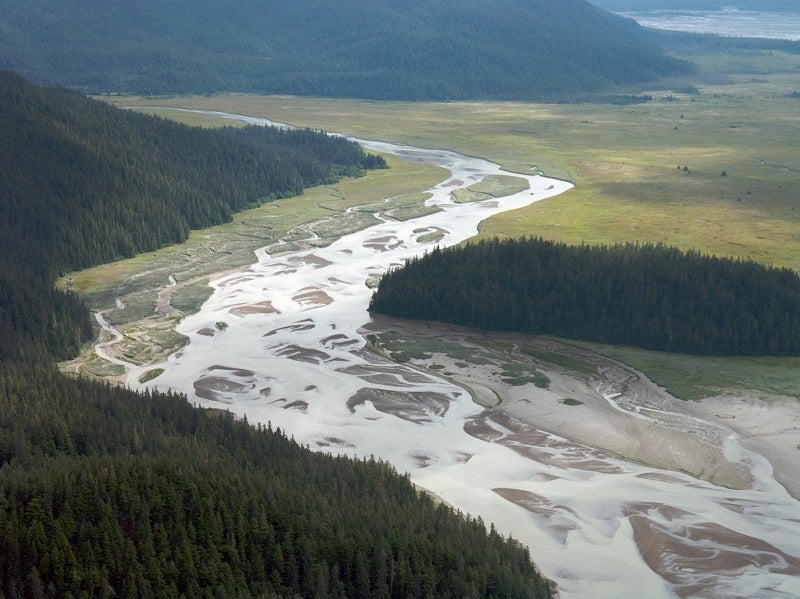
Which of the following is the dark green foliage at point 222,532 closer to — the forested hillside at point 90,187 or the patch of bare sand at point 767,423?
the patch of bare sand at point 767,423

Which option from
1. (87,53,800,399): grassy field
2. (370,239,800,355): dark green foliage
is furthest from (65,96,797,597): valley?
(87,53,800,399): grassy field

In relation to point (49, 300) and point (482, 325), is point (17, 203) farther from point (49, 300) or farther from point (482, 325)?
point (482, 325)

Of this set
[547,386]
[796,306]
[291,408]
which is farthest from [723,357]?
[291,408]

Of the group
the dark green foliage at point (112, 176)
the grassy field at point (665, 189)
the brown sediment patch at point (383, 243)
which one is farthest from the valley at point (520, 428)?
the grassy field at point (665, 189)

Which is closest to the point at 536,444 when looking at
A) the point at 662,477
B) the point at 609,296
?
the point at 662,477

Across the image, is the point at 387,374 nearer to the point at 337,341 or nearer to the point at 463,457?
the point at 337,341

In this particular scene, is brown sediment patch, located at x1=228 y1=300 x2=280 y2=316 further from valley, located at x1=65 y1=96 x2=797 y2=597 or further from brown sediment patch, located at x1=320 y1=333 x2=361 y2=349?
brown sediment patch, located at x1=320 y1=333 x2=361 y2=349

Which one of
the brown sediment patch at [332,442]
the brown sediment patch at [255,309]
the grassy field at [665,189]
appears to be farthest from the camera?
the grassy field at [665,189]
